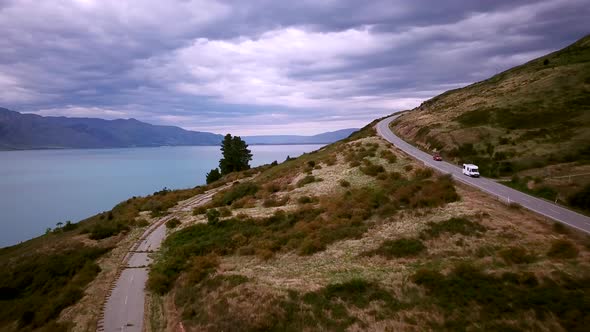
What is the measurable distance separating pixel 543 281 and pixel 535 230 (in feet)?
21.0

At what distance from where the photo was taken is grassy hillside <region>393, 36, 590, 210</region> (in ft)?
108

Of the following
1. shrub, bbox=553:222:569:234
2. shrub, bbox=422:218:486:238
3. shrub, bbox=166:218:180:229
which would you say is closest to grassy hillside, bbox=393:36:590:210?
shrub, bbox=553:222:569:234

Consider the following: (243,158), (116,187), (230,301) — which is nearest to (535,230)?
(230,301)

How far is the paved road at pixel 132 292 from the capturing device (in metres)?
18.2

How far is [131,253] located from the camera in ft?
93.4

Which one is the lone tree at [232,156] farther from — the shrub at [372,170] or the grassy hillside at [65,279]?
the shrub at [372,170]

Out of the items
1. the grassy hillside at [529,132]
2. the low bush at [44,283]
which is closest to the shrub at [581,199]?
the grassy hillside at [529,132]

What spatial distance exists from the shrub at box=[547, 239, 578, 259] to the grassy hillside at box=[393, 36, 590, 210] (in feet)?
33.4

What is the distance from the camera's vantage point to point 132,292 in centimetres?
2159

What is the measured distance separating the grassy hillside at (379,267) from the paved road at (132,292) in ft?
2.60

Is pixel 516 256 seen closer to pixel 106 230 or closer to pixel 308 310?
pixel 308 310

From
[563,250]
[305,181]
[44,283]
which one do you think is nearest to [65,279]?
[44,283]

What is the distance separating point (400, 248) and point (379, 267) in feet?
7.89

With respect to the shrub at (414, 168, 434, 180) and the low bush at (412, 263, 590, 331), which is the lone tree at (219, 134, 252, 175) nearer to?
the shrub at (414, 168, 434, 180)
